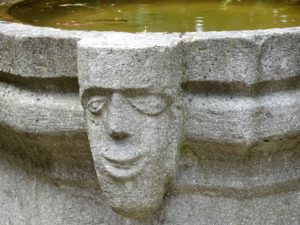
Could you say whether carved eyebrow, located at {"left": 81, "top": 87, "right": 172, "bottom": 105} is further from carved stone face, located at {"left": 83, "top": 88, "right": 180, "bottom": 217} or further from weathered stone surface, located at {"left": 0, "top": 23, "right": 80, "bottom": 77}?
weathered stone surface, located at {"left": 0, "top": 23, "right": 80, "bottom": 77}

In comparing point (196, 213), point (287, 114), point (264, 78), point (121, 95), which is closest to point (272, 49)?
point (264, 78)

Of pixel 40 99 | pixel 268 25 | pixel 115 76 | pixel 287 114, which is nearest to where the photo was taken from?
pixel 115 76

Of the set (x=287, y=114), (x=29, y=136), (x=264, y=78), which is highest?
(x=264, y=78)

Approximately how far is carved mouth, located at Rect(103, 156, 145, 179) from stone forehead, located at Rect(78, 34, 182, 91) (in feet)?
0.62

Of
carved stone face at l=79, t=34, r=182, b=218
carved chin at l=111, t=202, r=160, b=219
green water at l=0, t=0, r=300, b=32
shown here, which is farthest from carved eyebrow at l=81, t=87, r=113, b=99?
green water at l=0, t=0, r=300, b=32

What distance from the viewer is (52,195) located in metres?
1.64

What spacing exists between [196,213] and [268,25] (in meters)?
0.77

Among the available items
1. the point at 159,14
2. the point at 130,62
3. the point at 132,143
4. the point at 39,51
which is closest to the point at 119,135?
the point at 132,143

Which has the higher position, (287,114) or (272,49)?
(272,49)

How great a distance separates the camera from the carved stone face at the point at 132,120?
4.14ft

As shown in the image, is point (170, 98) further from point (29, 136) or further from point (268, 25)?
point (268, 25)

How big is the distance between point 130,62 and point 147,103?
113 mm

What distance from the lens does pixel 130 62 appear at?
1.25m

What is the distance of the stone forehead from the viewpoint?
49.3 inches
